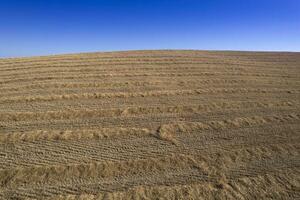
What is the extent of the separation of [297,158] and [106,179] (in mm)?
5602

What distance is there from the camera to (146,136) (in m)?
8.73

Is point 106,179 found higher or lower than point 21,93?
lower

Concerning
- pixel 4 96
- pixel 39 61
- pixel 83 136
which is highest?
pixel 39 61

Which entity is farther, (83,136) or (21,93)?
(21,93)

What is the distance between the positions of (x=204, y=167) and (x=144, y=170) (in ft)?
5.37

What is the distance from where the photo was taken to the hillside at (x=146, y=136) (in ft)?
21.4

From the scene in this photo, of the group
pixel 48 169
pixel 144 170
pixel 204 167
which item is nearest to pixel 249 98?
pixel 204 167

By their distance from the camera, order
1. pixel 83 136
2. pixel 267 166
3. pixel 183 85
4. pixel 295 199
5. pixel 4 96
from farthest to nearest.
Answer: pixel 183 85
pixel 4 96
pixel 83 136
pixel 267 166
pixel 295 199

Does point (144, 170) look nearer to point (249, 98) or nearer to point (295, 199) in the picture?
point (295, 199)

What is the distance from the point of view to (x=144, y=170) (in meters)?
7.05

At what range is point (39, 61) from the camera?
18.9 meters

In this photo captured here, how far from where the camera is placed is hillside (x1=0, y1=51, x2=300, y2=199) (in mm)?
6508

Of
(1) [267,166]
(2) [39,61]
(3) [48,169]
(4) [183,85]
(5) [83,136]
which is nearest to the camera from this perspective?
(3) [48,169]

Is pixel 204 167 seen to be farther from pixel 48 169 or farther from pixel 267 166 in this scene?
pixel 48 169
